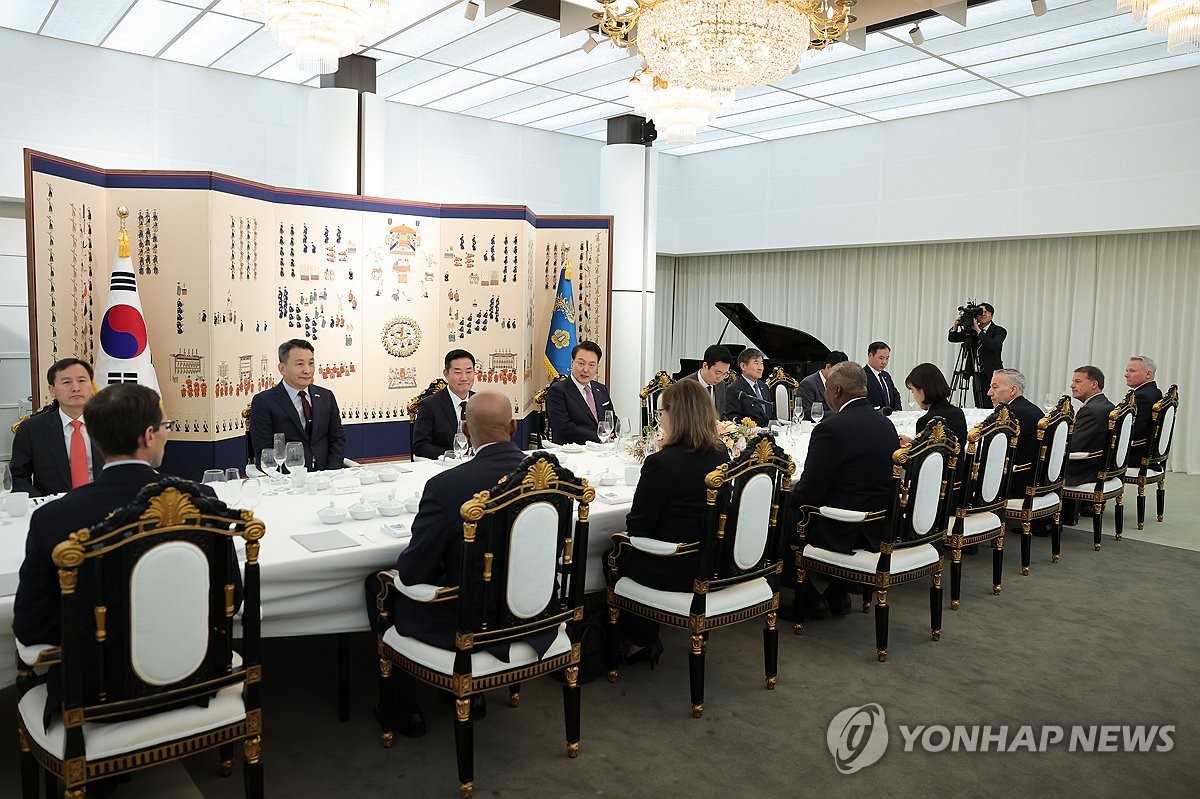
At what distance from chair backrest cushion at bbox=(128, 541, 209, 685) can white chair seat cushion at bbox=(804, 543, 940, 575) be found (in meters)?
2.98

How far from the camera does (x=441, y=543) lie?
2930 millimetres

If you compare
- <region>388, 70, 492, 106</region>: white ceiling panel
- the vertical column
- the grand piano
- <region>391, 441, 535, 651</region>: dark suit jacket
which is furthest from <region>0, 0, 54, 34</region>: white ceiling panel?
the grand piano

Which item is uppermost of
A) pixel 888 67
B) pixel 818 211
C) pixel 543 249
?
pixel 888 67

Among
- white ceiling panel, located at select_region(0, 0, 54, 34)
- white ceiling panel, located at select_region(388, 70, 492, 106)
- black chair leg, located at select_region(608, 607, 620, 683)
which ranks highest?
white ceiling panel, located at select_region(388, 70, 492, 106)

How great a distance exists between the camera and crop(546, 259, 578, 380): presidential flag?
8.28m

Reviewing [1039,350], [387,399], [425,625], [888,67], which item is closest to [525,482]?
[425,625]

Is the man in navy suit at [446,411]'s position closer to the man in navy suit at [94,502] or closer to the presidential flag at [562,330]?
the presidential flag at [562,330]

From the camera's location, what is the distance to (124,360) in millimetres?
5660

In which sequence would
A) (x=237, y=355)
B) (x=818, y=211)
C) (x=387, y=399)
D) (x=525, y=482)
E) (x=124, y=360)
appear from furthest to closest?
(x=818, y=211), (x=387, y=399), (x=237, y=355), (x=124, y=360), (x=525, y=482)

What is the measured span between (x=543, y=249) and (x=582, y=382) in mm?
2337

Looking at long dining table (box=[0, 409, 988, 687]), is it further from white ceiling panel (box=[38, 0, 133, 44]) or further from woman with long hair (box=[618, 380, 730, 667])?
white ceiling panel (box=[38, 0, 133, 44])

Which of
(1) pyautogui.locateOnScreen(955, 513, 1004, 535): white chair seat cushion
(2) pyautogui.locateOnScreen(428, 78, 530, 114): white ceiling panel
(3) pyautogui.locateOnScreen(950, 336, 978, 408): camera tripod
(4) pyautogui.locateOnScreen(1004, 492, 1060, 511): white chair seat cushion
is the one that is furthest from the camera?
(3) pyautogui.locateOnScreen(950, 336, 978, 408): camera tripod

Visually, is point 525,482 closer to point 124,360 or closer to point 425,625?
point 425,625

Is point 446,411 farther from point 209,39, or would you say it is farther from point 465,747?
point 209,39
